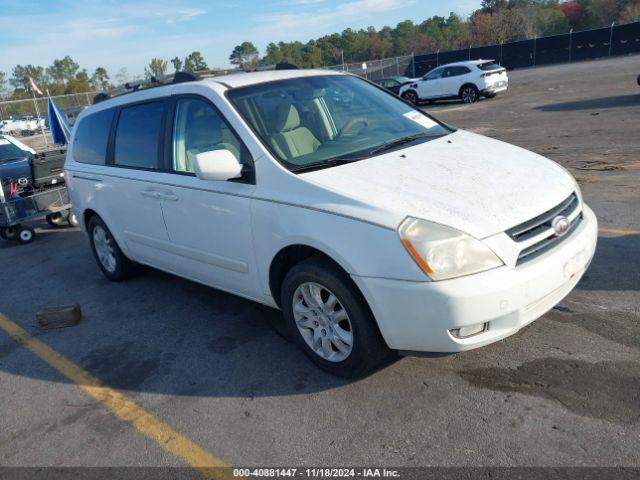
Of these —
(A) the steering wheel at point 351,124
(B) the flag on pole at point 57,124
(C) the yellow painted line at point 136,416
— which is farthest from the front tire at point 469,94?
(C) the yellow painted line at point 136,416

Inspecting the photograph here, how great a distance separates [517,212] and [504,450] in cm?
123

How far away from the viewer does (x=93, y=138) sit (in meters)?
5.66

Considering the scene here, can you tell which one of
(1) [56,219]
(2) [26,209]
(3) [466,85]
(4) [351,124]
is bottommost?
(3) [466,85]

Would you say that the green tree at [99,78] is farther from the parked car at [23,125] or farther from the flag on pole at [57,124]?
the flag on pole at [57,124]

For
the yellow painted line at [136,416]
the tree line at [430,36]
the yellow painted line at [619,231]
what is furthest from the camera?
the tree line at [430,36]

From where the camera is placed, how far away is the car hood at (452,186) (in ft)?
9.80

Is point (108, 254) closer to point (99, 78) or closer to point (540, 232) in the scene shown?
point (540, 232)

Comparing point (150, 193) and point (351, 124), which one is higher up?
point (351, 124)

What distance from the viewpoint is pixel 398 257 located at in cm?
291

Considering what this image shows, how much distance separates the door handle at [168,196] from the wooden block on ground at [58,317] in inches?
57.3

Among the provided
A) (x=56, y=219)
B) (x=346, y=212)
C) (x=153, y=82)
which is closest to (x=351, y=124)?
(x=346, y=212)

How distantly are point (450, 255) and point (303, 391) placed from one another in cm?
131

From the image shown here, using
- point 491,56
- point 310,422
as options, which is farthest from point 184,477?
point 491,56

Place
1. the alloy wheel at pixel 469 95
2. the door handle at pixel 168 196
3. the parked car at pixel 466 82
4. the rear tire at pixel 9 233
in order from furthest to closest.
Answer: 1. the alloy wheel at pixel 469 95
2. the parked car at pixel 466 82
3. the rear tire at pixel 9 233
4. the door handle at pixel 168 196
